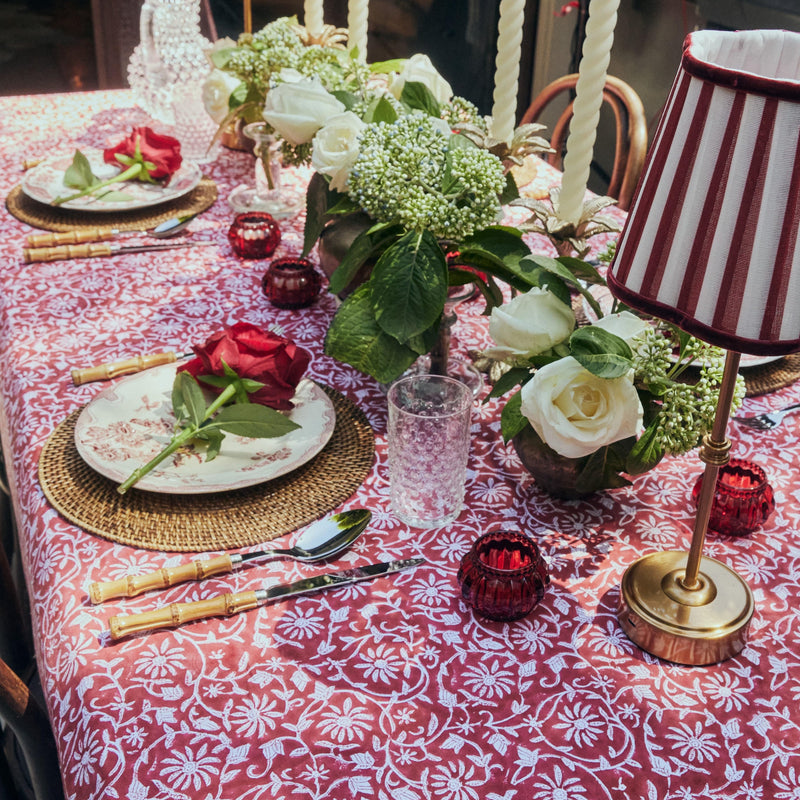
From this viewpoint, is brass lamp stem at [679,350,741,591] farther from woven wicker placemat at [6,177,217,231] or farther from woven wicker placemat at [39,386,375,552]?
woven wicker placemat at [6,177,217,231]

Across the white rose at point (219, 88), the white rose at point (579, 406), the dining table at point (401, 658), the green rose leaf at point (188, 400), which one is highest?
the white rose at point (219, 88)

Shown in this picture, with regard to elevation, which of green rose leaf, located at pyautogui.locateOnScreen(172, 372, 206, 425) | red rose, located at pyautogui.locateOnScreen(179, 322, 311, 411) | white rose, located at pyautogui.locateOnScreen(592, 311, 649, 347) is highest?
white rose, located at pyautogui.locateOnScreen(592, 311, 649, 347)

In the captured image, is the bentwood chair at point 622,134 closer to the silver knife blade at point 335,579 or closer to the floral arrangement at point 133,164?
the floral arrangement at point 133,164

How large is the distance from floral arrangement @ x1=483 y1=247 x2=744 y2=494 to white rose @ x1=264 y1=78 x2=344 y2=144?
0.41 metres

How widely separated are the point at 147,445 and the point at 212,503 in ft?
0.34

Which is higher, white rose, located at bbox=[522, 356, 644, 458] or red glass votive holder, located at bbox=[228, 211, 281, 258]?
white rose, located at bbox=[522, 356, 644, 458]

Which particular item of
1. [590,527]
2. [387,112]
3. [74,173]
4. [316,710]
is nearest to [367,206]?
[387,112]

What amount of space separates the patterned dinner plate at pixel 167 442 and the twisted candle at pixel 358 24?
0.67 meters

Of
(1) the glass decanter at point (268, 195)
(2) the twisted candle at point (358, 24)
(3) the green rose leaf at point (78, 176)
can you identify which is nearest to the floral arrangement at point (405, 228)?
(2) the twisted candle at point (358, 24)

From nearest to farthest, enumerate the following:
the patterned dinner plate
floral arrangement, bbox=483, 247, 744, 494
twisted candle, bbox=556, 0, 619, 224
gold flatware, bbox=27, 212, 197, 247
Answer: floral arrangement, bbox=483, 247, 744, 494 < the patterned dinner plate < twisted candle, bbox=556, 0, 619, 224 < gold flatware, bbox=27, 212, 197, 247

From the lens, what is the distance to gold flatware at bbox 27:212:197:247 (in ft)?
4.36

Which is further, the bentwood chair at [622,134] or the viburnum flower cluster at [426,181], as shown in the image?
the bentwood chair at [622,134]

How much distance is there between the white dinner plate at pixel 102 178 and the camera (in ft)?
4.66

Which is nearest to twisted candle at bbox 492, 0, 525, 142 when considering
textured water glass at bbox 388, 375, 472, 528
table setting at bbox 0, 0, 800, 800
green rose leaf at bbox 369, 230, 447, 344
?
table setting at bbox 0, 0, 800, 800
